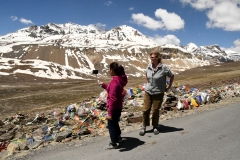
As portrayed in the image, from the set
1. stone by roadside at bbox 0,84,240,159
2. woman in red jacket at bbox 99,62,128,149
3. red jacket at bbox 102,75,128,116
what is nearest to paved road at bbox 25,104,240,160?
woman in red jacket at bbox 99,62,128,149

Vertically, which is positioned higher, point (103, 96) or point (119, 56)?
point (119, 56)

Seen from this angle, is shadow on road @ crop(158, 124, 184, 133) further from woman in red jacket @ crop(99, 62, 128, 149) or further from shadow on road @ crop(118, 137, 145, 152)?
woman in red jacket @ crop(99, 62, 128, 149)

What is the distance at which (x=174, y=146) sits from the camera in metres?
5.51

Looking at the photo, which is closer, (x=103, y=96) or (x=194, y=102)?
(x=194, y=102)

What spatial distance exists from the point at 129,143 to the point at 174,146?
1.20 metres

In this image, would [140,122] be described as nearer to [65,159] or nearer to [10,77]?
[65,159]

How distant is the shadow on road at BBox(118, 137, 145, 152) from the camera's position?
5.62 metres

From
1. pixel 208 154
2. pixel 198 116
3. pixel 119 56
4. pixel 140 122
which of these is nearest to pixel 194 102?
pixel 198 116

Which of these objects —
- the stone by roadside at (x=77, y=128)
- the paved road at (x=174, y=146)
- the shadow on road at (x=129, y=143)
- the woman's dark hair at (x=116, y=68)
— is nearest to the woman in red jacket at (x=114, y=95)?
the woman's dark hair at (x=116, y=68)

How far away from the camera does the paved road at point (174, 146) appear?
5039 millimetres

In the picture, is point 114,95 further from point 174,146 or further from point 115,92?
point 174,146

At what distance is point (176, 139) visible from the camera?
19.7 ft

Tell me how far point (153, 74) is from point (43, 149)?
12.2 feet

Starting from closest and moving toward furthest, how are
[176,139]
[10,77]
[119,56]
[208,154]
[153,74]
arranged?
[208,154] → [176,139] → [153,74] → [10,77] → [119,56]
